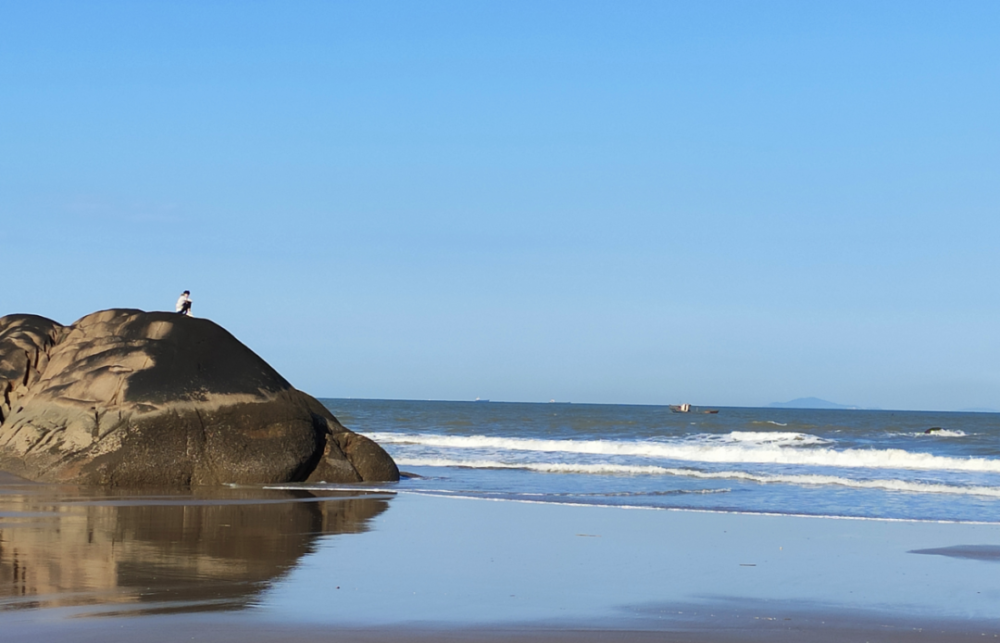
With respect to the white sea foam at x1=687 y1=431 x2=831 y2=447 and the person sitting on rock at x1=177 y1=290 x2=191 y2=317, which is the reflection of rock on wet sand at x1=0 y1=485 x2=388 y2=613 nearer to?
the person sitting on rock at x1=177 y1=290 x2=191 y2=317

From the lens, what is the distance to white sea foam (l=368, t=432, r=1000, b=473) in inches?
1305

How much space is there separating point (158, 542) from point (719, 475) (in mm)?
15959

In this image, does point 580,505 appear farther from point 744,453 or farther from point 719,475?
point 744,453

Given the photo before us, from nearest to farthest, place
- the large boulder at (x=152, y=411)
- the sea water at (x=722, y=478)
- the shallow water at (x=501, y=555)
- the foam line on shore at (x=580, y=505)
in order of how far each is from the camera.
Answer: the shallow water at (x=501, y=555)
the foam line on shore at (x=580, y=505)
the sea water at (x=722, y=478)
the large boulder at (x=152, y=411)

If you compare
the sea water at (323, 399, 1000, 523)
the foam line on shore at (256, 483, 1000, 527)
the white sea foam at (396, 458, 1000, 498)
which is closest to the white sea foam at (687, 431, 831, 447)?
the sea water at (323, 399, 1000, 523)

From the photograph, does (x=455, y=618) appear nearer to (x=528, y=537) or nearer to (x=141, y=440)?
(x=528, y=537)

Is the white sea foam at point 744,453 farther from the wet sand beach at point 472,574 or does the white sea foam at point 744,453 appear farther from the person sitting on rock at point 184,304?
the wet sand beach at point 472,574

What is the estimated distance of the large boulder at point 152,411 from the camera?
16984 millimetres

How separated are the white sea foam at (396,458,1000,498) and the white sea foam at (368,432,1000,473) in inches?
313

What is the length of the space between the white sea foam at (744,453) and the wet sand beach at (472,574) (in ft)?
64.0

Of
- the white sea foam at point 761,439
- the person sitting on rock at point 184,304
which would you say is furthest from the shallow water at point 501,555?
the white sea foam at point 761,439

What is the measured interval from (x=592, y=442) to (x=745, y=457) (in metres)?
8.66

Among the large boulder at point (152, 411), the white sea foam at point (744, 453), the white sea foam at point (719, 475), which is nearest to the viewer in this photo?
the large boulder at point (152, 411)

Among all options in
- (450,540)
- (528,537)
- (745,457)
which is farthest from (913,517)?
(745,457)
